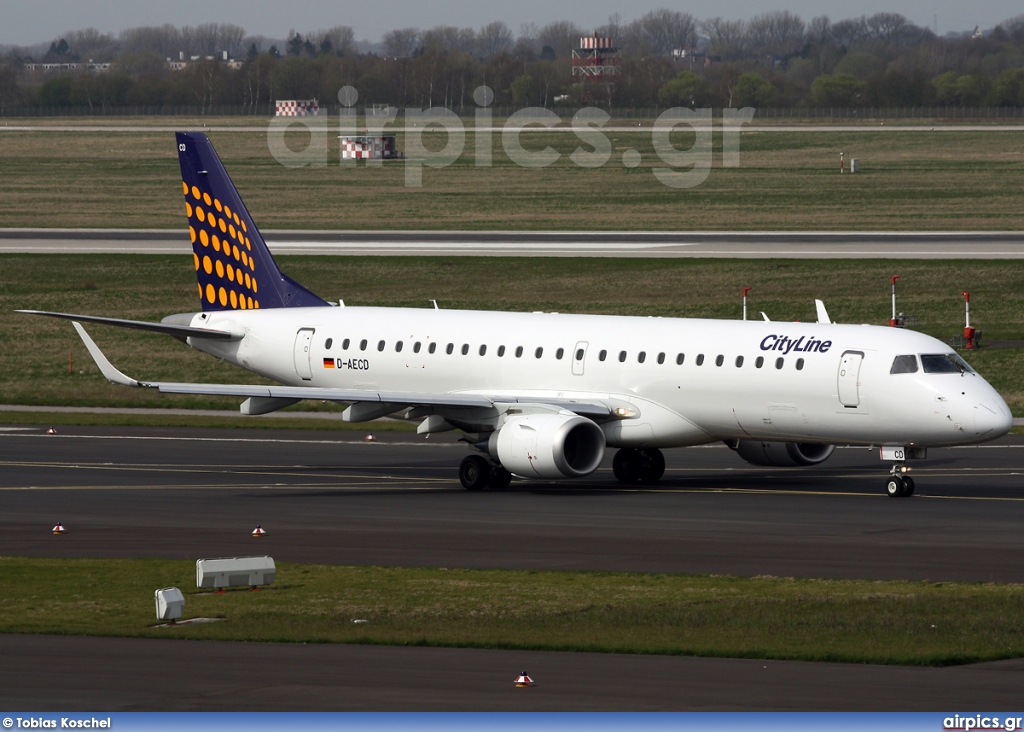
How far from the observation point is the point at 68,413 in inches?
2208

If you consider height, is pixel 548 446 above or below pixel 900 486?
above

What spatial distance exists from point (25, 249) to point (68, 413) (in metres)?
37.6

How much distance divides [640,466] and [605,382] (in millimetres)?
2705

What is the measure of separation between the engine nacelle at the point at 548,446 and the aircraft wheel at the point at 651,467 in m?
3.11

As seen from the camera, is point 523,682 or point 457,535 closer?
point 523,682

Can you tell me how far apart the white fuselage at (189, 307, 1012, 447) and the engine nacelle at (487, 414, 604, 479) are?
1332mm

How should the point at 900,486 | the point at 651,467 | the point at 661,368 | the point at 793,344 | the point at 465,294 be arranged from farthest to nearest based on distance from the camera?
the point at 465,294
the point at 651,467
the point at 661,368
the point at 793,344
the point at 900,486

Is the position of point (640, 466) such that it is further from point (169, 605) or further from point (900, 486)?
point (169, 605)

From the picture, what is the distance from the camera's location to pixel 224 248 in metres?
46.9

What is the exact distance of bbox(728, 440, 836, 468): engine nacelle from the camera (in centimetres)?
4084

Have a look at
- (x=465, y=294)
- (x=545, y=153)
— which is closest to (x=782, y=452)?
(x=465, y=294)

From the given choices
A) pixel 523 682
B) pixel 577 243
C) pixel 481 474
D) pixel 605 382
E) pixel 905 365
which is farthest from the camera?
pixel 577 243

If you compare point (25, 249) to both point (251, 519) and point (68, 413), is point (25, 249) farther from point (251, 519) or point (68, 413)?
point (251, 519)

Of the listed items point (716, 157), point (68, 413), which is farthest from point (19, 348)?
point (716, 157)
